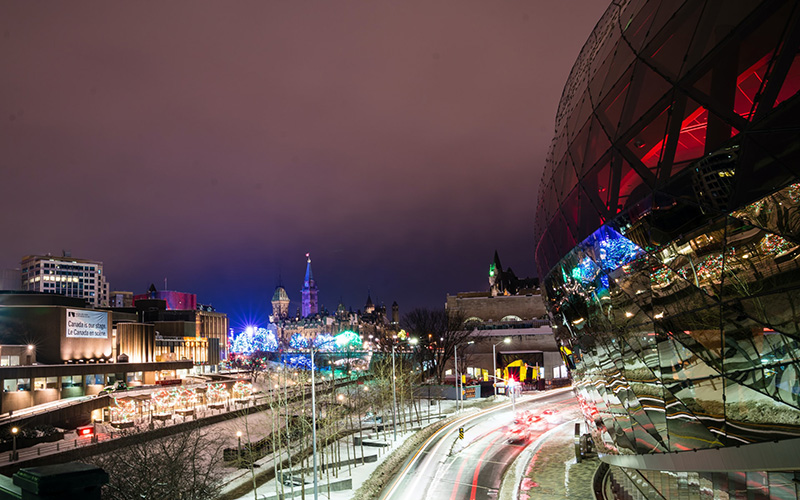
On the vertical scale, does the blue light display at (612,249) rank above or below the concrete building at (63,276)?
below

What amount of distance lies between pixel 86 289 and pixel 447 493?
648ft

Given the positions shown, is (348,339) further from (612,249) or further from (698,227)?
(698,227)

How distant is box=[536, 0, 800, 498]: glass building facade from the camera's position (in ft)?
26.0

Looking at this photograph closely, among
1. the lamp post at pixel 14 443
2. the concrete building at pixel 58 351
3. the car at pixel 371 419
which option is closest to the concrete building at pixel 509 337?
the car at pixel 371 419

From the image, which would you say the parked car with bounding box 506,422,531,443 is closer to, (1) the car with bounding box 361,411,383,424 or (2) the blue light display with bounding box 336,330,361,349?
(1) the car with bounding box 361,411,383,424

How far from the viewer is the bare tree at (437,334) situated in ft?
272

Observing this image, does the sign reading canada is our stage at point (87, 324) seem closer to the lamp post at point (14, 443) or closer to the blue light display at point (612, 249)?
the lamp post at point (14, 443)

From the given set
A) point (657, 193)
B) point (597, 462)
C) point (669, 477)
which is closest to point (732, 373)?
point (657, 193)

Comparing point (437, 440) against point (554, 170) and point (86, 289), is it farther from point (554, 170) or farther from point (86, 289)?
point (86, 289)

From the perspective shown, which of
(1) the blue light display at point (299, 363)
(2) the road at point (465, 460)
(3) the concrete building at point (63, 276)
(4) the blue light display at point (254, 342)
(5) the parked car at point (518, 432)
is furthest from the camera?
(3) the concrete building at point (63, 276)

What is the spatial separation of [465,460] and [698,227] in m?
30.2

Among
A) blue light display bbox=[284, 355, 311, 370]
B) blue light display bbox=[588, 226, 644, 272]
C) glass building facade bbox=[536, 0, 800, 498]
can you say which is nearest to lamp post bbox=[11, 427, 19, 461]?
glass building facade bbox=[536, 0, 800, 498]

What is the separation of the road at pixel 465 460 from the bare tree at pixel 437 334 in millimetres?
26395

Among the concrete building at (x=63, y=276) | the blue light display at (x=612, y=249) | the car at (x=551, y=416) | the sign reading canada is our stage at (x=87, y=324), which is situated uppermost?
the concrete building at (x=63, y=276)
